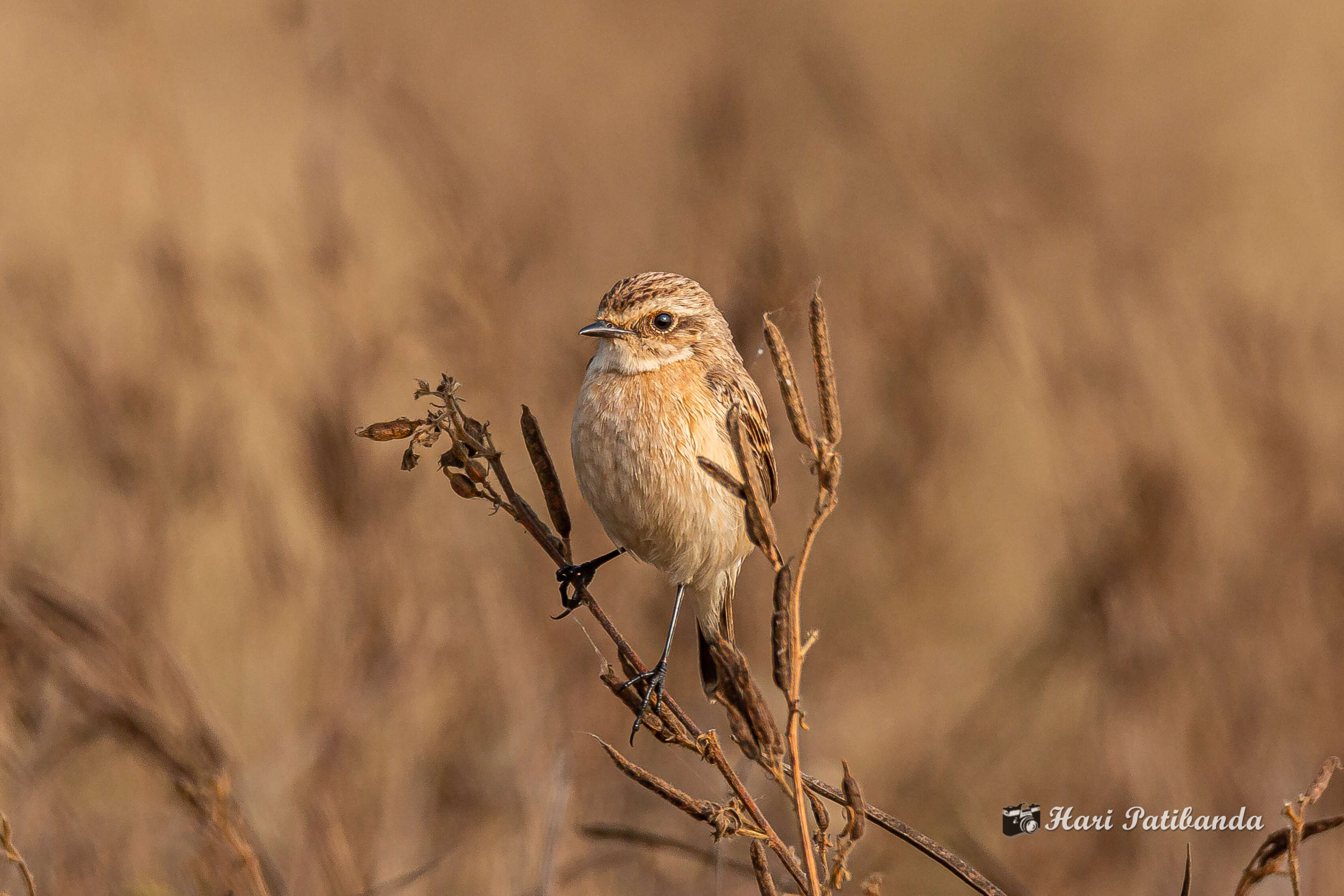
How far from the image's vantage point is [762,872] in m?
1.45

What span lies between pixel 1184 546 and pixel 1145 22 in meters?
6.63

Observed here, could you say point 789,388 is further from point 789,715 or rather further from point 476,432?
point 476,432

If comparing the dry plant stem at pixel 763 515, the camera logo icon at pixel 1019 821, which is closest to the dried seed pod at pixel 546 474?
the dry plant stem at pixel 763 515

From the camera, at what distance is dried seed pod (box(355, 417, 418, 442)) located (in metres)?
1.73

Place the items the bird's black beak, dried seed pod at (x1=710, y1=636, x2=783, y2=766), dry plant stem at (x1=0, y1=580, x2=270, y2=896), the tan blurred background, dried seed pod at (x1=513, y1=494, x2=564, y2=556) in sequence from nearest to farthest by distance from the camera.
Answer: dried seed pod at (x1=710, y1=636, x2=783, y2=766) < dried seed pod at (x1=513, y1=494, x2=564, y2=556) < dry plant stem at (x1=0, y1=580, x2=270, y2=896) < the bird's black beak < the tan blurred background

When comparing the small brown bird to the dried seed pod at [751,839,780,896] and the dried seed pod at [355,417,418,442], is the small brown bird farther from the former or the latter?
the dried seed pod at [751,839,780,896]

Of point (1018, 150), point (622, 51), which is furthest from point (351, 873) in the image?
point (622, 51)

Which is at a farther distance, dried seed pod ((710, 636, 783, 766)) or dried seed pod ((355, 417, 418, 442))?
dried seed pod ((355, 417, 418, 442))

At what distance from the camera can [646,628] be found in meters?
3.89

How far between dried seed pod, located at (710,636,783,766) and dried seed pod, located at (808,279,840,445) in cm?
29

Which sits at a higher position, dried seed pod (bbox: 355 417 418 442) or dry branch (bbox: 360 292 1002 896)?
dried seed pod (bbox: 355 417 418 442)

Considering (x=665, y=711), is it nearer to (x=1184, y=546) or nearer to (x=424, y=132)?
(x=1184, y=546)

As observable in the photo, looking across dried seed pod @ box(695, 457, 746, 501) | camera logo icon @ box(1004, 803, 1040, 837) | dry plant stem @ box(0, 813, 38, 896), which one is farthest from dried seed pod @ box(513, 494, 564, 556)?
camera logo icon @ box(1004, 803, 1040, 837)

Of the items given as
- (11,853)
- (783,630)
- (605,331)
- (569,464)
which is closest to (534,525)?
(783,630)
